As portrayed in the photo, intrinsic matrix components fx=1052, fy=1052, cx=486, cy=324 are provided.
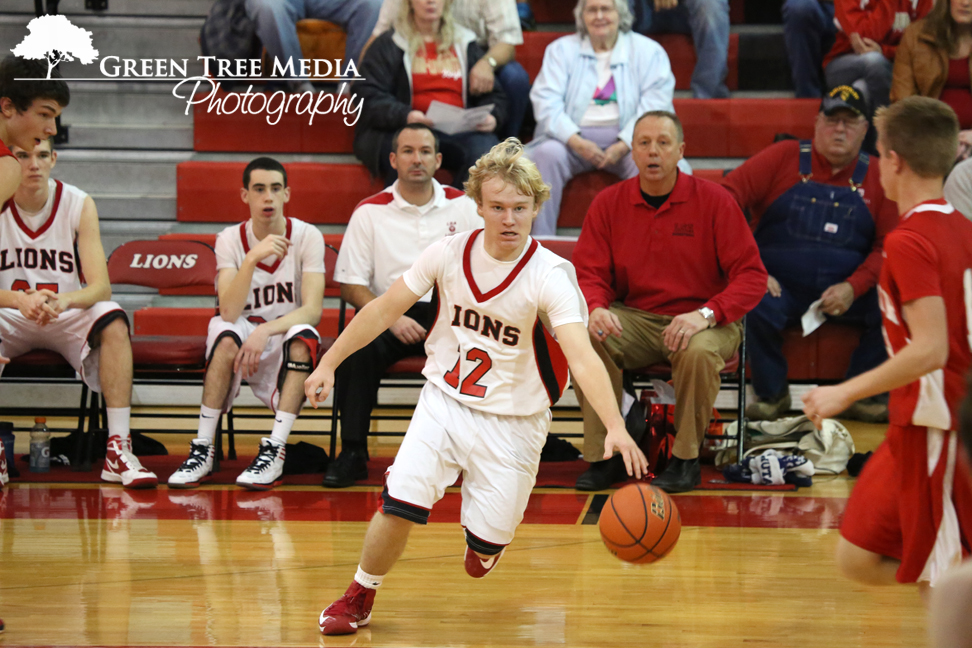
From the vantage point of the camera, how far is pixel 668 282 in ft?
16.9

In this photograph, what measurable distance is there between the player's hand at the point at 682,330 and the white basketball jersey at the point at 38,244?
116 inches

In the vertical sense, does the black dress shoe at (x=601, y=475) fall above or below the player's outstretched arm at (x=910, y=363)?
below

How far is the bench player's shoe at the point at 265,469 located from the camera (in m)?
4.88

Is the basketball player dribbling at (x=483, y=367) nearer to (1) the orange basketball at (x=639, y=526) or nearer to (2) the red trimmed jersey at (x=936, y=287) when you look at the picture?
(1) the orange basketball at (x=639, y=526)

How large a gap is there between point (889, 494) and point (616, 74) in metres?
4.67

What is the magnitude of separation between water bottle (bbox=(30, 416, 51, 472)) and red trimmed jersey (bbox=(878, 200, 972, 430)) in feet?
13.5

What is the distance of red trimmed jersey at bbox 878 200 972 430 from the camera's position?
A: 8.25 ft

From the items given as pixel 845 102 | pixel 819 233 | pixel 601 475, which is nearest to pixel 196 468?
pixel 601 475

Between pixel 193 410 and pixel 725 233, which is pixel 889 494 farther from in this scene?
pixel 193 410

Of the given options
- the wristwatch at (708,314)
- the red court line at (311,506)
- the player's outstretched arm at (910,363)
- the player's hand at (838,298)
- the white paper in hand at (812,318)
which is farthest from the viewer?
the white paper in hand at (812,318)

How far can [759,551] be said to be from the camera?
3.93 metres

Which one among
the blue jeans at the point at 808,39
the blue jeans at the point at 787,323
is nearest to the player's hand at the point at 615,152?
the blue jeans at the point at 787,323

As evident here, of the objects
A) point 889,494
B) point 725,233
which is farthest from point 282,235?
point 889,494

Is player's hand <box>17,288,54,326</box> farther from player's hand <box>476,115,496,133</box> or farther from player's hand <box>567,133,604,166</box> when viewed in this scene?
player's hand <box>567,133,604,166</box>
